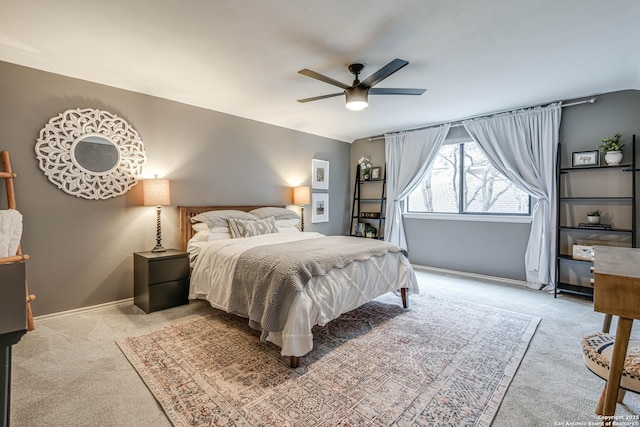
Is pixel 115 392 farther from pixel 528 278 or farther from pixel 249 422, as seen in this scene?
pixel 528 278

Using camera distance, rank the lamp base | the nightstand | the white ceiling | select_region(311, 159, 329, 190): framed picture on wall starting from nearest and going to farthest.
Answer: the white ceiling
the nightstand
the lamp base
select_region(311, 159, 329, 190): framed picture on wall

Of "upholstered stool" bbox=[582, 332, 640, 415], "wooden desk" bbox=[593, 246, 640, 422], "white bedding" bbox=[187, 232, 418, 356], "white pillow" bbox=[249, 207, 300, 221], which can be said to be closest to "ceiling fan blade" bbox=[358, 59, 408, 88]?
"white bedding" bbox=[187, 232, 418, 356]

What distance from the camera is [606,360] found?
1.35 m

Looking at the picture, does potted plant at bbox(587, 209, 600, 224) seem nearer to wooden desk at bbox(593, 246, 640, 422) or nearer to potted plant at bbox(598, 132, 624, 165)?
potted plant at bbox(598, 132, 624, 165)

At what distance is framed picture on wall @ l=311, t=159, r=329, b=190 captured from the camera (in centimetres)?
566

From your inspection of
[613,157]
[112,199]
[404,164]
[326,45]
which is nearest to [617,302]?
[326,45]

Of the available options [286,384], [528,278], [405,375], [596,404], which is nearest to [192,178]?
[286,384]

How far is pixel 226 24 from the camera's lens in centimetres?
227

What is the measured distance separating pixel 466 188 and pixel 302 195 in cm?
274

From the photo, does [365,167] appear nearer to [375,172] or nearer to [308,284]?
[375,172]

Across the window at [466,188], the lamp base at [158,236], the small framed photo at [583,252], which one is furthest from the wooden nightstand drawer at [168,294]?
the small framed photo at [583,252]

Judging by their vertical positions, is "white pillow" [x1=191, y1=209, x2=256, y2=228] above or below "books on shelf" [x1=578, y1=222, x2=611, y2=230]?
above

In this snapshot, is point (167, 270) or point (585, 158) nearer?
point (167, 270)

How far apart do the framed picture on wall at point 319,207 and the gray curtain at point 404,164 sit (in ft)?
3.87
